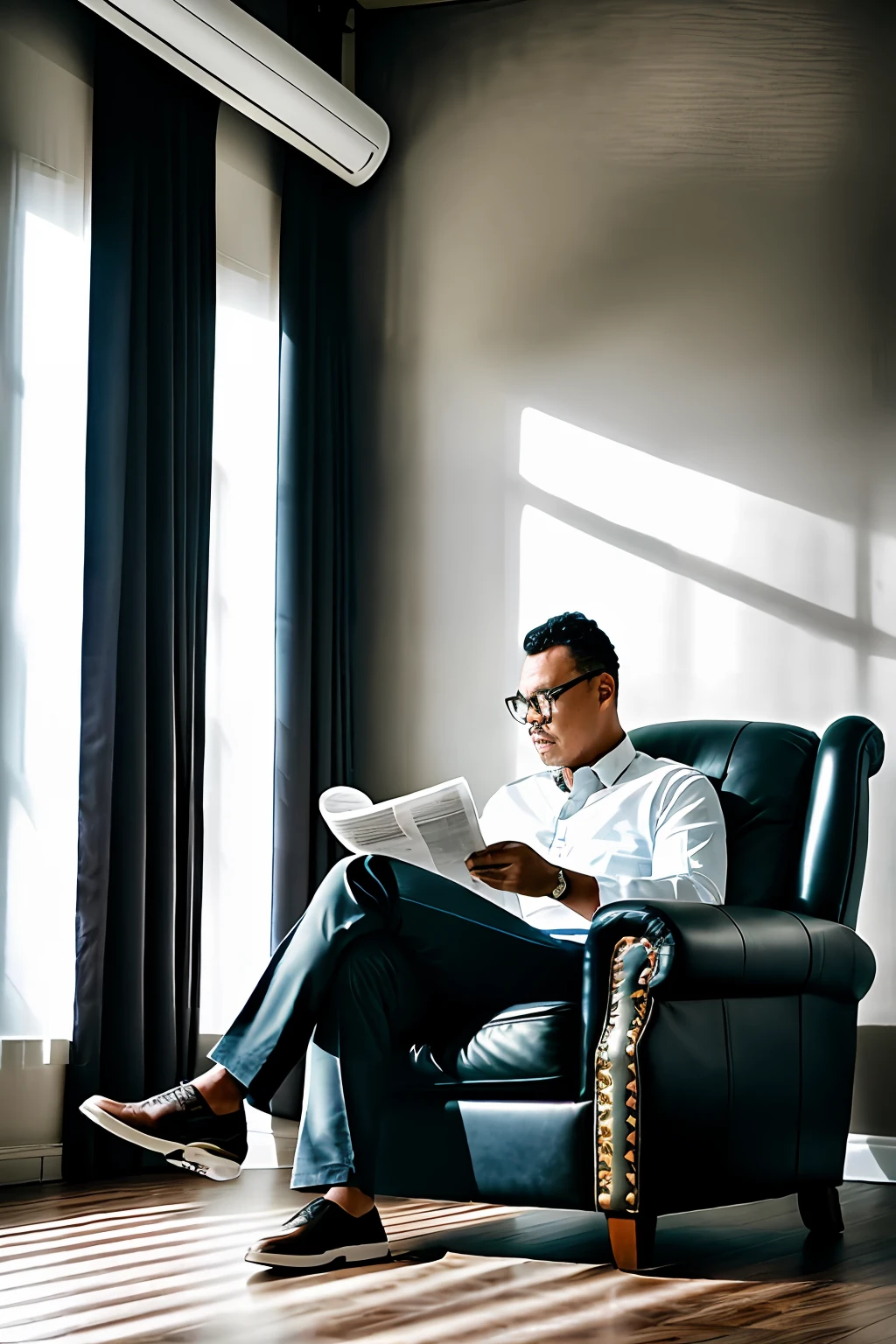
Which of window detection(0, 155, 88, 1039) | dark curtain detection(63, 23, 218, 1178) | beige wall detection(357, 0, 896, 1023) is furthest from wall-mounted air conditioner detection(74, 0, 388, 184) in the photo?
window detection(0, 155, 88, 1039)

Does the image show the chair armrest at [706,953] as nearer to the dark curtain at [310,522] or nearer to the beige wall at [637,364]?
the beige wall at [637,364]

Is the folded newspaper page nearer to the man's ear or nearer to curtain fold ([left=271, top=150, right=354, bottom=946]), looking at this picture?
the man's ear

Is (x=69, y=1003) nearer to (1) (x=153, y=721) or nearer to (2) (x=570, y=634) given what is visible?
(1) (x=153, y=721)

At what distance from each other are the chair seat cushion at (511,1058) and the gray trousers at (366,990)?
51 mm

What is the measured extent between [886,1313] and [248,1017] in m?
0.98

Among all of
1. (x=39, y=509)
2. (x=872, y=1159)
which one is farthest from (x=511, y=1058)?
(x=39, y=509)

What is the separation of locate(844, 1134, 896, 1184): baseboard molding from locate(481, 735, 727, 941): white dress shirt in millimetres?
1051

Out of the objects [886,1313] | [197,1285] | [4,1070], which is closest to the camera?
[886,1313]

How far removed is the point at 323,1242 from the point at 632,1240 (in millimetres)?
451

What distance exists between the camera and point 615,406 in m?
3.83

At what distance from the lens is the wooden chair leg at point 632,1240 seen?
7.09ft

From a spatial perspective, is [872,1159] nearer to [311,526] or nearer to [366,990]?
[366,990]

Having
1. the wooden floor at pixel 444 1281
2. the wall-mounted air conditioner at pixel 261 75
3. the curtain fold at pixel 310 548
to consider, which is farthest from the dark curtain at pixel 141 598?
the wooden floor at pixel 444 1281

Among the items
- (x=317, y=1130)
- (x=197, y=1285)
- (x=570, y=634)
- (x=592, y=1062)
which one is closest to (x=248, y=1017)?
(x=317, y=1130)
